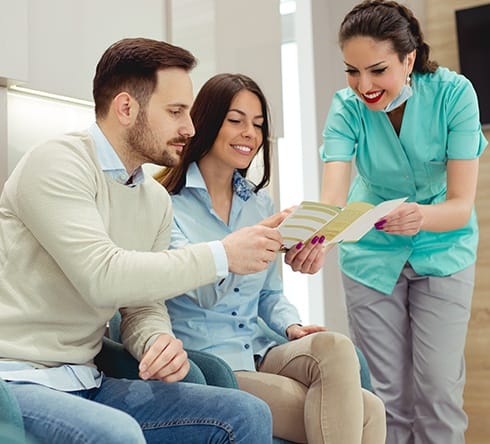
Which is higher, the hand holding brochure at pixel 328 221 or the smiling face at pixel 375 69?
the smiling face at pixel 375 69

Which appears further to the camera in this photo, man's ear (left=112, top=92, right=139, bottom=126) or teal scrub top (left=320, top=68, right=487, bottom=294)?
teal scrub top (left=320, top=68, right=487, bottom=294)

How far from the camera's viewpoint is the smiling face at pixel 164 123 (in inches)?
62.9

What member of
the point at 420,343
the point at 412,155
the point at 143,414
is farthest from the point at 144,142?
the point at 420,343

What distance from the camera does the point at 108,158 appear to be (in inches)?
61.2

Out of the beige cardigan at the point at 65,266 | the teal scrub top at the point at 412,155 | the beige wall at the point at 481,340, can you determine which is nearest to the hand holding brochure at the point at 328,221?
the beige cardigan at the point at 65,266

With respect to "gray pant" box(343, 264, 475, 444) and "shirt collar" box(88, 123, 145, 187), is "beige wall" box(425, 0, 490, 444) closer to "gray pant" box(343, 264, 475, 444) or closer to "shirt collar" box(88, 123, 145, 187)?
"gray pant" box(343, 264, 475, 444)

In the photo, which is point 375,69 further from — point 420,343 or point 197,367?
point 197,367

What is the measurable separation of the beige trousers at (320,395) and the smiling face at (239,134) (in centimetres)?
50

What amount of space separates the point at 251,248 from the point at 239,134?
550 millimetres

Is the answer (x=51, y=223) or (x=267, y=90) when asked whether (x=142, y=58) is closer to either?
(x=51, y=223)

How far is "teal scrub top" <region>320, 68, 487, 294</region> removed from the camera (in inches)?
88.3

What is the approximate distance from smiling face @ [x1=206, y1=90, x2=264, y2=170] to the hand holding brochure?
0.38 meters

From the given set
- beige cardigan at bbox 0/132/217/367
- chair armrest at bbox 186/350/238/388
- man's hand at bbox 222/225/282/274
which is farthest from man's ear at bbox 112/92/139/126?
chair armrest at bbox 186/350/238/388

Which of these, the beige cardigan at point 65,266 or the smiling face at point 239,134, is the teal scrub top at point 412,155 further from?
the beige cardigan at point 65,266
